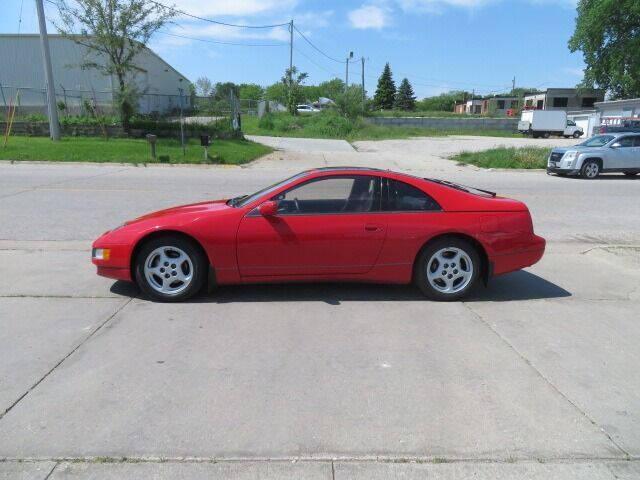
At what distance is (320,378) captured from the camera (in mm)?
3885

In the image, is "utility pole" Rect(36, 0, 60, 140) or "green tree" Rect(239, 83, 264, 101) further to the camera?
"green tree" Rect(239, 83, 264, 101)

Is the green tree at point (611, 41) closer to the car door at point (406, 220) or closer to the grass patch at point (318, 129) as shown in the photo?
the grass patch at point (318, 129)

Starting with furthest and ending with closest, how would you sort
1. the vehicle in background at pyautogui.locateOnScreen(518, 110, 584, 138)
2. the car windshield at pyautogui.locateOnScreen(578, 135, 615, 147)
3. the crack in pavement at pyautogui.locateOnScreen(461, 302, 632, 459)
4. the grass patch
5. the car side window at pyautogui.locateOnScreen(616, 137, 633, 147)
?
the vehicle in background at pyautogui.locateOnScreen(518, 110, 584, 138) → the grass patch → the car windshield at pyautogui.locateOnScreen(578, 135, 615, 147) → the car side window at pyautogui.locateOnScreen(616, 137, 633, 147) → the crack in pavement at pyautogui.locateOnScreen(461, 302, 632, 459)

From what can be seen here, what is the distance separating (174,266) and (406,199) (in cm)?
239

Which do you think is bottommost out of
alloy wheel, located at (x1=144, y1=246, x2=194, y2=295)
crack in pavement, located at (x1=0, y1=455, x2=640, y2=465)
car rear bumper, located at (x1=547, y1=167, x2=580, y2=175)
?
car rear bumper, located at (x1=547, y1=167, x2=580, y2=175)

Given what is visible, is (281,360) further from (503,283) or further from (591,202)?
(591,202)

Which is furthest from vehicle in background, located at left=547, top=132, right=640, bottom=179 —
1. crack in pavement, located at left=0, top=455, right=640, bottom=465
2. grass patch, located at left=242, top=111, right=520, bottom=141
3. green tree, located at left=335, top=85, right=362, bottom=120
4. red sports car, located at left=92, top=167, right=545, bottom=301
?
green tree, located at left=335, top=85, right=362, bottom=120

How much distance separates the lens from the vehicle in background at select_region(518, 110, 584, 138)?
57625 mm

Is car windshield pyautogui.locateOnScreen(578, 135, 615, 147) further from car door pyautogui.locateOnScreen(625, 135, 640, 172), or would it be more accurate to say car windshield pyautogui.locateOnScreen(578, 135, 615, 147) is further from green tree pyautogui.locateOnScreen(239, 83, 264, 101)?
green tree pyautogui.locateOnScreen(239, 83, 264, 101)

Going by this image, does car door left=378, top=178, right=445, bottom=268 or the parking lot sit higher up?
car door left=378, top=178, right=445, bottom=268

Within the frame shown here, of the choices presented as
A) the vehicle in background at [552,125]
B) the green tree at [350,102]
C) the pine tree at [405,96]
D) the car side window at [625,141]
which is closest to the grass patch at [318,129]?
the green tree at [350,102]

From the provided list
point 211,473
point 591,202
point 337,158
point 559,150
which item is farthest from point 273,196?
point 337,158

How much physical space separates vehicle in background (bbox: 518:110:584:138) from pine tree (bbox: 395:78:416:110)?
70.4 metres

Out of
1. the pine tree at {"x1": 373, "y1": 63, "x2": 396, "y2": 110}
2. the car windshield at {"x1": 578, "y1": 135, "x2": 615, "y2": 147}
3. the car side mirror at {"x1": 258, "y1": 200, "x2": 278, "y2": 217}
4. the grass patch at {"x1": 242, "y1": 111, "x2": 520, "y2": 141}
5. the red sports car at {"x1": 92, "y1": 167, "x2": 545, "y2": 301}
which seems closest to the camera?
the car side mirror at {"x1": 258, "y1": 200, "x2": 278, "y2": 217}
